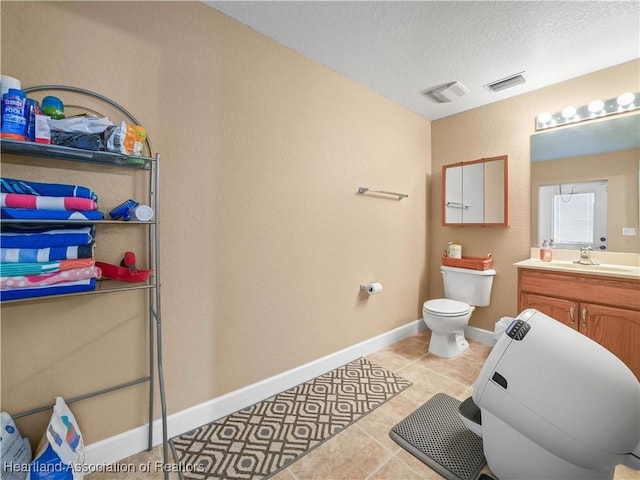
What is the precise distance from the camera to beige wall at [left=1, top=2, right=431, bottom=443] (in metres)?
1.12

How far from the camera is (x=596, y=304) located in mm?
1764

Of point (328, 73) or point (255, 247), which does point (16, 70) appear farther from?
Result: point (328, 73)

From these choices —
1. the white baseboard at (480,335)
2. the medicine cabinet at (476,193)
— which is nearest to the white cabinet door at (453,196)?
the medicine cabinet at (476,193)

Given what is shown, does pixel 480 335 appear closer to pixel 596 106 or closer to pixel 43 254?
pixel 596 106

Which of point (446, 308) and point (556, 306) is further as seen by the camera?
point (446, 308)

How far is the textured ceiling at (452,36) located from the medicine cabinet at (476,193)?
0.70 m

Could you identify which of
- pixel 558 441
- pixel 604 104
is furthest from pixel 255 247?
pixel 604 104

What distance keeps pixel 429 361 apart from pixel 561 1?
239cm

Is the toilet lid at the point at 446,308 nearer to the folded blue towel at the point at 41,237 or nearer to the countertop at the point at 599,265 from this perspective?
the countertop at the point at 599,265

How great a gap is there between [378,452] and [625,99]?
2.78 m

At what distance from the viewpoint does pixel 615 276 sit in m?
1.68

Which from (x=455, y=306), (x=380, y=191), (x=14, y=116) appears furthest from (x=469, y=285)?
(x=14, y=116)

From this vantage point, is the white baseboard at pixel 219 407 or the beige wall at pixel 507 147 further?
the beige wall at pixel 507 147

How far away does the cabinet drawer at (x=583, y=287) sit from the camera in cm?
165
